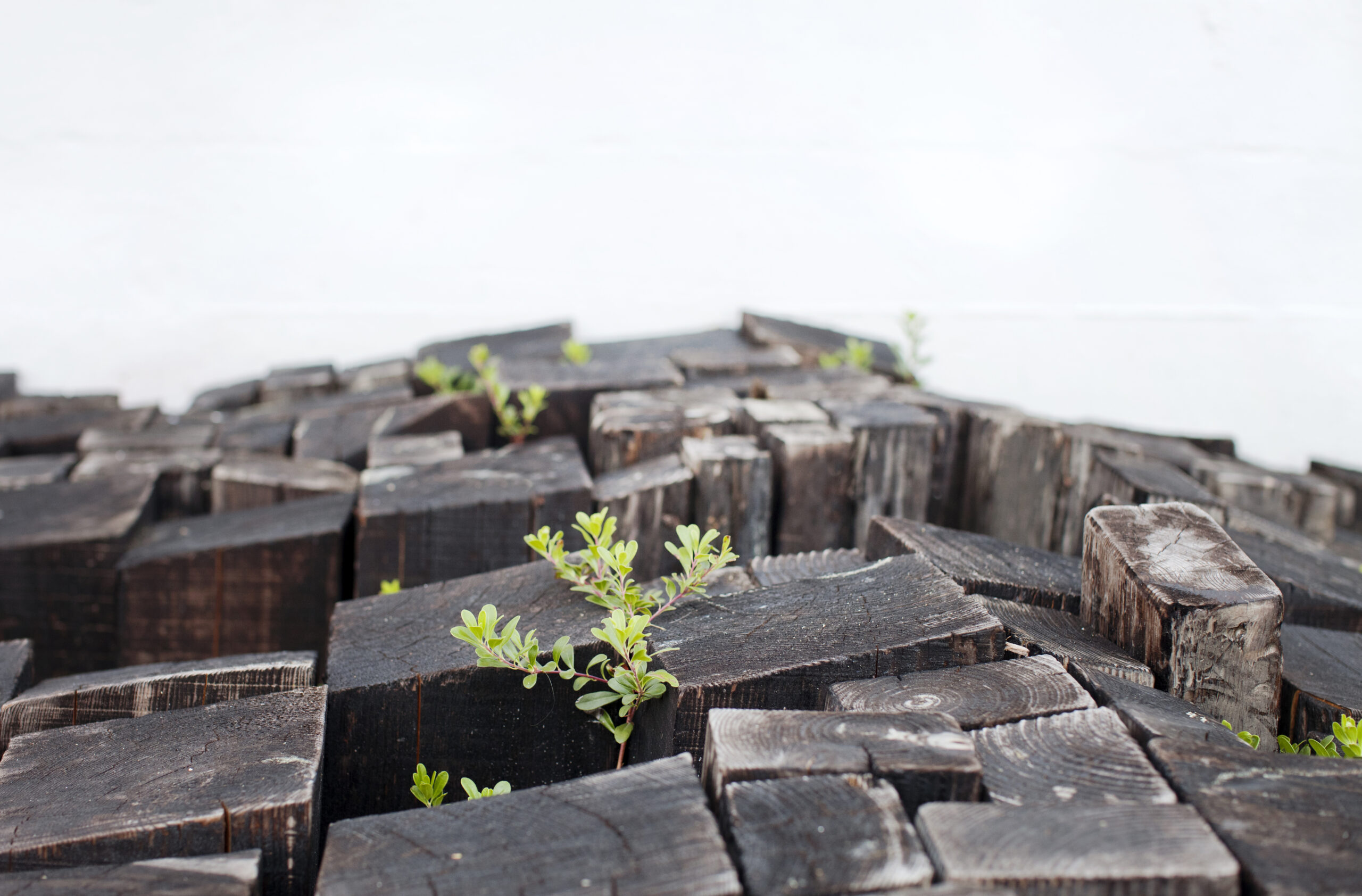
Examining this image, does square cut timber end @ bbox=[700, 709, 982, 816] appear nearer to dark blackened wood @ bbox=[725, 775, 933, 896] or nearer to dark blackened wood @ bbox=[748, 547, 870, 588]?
dark blackened wood @ bbox=[725, 775, 933, 896]

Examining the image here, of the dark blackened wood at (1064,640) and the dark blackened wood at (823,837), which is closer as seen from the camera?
the dark blackened wood at (823,837)

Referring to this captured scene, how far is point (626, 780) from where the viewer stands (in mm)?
1222

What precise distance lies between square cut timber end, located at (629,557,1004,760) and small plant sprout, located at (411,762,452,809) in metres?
0.32

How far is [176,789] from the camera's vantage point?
1.34 meters

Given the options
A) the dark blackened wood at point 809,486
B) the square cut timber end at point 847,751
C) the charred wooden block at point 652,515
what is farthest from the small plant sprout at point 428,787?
the dark blackened wood at point 809,486

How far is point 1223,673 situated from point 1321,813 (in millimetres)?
468

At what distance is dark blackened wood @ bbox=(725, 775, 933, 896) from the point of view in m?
1.02

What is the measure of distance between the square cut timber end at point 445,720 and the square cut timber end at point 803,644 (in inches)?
5.3

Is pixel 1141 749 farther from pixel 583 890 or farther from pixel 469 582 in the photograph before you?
pixel 469 582

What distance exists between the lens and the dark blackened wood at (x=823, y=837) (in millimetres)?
1016

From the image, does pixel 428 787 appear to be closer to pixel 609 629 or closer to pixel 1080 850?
pixel 609 629

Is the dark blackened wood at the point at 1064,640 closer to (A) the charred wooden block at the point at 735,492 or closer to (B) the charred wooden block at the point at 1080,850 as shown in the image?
(B) the charred wooden block at the point at 1080,850

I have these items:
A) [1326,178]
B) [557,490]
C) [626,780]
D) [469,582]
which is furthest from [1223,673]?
[1326,178]

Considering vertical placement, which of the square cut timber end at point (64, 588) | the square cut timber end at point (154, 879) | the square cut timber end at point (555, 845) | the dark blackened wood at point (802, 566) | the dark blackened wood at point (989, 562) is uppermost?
the dark blackened wood at point (989, 562)
